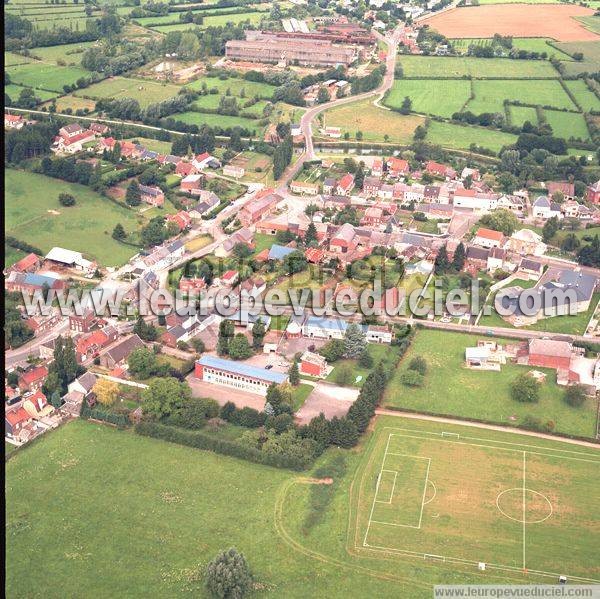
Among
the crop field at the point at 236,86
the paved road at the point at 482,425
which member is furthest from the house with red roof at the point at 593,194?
the crop field at the point at 236,86

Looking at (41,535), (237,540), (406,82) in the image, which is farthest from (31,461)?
(406,82)

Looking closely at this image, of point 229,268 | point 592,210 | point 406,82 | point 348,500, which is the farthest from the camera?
point 406,82

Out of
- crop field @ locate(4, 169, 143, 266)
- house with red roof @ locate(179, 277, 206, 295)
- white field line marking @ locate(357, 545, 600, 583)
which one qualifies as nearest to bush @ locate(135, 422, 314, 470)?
white field line marking @ locate(357, 545, 600, 583)

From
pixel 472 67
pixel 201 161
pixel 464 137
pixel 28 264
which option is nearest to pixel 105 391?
pixel 28 264

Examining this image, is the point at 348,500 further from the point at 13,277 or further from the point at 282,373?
the point at 13,277

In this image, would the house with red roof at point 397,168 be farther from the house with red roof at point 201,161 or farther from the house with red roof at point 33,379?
the house with red roof at point 33,379

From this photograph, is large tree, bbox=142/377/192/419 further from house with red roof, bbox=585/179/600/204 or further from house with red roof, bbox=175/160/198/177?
house with red roof, bbox=585/179/600/204

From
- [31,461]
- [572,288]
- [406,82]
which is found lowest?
[31,461]
